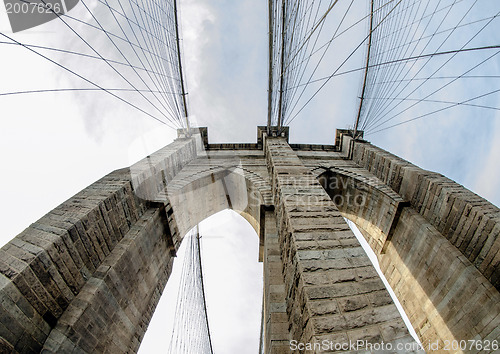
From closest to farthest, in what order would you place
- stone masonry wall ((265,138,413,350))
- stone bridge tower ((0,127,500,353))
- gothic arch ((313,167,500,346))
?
1. stone masonry wall ((265,138,413,350))
2. stone bridge tower ((0,127,500,353))
3. gothic arch ((313,167,500,346))

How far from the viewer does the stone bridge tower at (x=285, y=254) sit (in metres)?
2.60

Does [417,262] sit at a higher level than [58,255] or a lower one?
lower

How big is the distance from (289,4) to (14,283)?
7.55 meters

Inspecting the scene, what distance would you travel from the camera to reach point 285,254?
3771 mm

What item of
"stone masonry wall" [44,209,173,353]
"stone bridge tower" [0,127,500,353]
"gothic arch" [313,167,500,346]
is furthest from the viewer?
"gothic arch" [313,167,500,346]

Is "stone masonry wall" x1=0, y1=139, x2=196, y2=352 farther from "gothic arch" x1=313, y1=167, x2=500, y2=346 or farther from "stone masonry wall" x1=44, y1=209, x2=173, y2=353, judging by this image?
"gothic arch" x1=313, y1=167, x2=500, y2=346

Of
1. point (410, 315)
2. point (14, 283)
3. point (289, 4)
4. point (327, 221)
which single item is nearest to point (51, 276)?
point (14, 283)

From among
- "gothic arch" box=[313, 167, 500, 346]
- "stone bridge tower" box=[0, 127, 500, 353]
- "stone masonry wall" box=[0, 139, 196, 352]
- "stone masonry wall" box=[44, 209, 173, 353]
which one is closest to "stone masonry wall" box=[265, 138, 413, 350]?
"stone bridge tower" box=[0, 127, 500, 353]

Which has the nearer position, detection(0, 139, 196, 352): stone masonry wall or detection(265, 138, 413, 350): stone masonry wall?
detection(265, 138, 413, 350): stone masonry wall

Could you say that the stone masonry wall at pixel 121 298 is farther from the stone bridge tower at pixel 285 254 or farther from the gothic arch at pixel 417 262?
the gothic arch at pixel 417 262

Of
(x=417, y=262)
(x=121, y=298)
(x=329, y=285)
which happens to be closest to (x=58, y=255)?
(x=121, y=298)

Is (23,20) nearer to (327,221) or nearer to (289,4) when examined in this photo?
(327,221)

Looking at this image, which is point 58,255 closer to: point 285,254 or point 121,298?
point 121,298

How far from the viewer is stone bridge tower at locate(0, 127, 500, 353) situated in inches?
102
